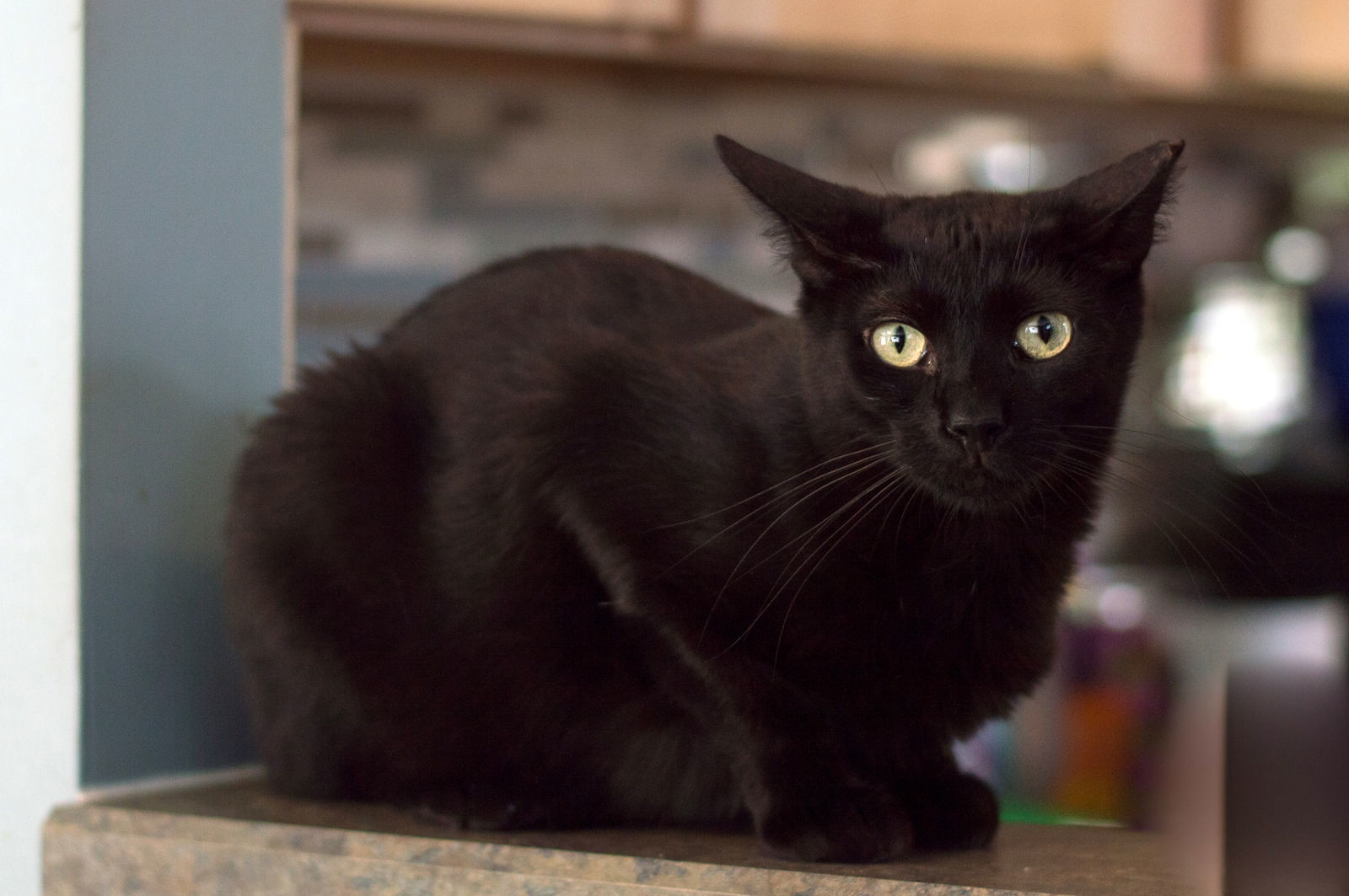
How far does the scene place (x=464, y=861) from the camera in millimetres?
839

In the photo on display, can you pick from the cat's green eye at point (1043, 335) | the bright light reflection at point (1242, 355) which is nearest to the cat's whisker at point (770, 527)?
the cat's green eye at point (1043, 335)

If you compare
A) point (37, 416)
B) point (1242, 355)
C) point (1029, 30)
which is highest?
point (1029, 30)

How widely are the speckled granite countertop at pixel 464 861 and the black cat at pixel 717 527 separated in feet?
0.11

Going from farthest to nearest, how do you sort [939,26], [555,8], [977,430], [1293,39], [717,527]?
[1293,39]
[939,26]
[555,8]
[717,527]
[977,430]

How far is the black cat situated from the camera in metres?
0.77

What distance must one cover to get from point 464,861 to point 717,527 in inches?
10.7

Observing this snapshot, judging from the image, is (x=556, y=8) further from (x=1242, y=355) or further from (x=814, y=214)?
(x=1242, y=355)

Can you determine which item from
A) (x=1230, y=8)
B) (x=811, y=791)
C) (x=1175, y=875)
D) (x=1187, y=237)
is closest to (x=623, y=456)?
(x=811, y=791)

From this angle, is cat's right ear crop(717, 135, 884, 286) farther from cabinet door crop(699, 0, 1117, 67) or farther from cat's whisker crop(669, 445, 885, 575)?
cabinet door crop(699, 0, 1117, 67)

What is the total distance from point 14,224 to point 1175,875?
96 cm

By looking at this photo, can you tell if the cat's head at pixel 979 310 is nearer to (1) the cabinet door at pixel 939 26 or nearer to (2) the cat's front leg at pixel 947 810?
(2) the cat's front leg at pixel 947 810

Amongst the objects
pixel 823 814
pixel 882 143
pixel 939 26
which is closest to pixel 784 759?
pixel 823 814

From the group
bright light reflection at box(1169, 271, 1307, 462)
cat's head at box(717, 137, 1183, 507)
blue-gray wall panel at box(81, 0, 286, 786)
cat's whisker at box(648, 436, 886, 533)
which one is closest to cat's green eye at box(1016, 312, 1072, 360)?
cat's head at box(717, 137, 1183, 507)

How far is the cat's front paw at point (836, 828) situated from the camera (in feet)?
2.58
